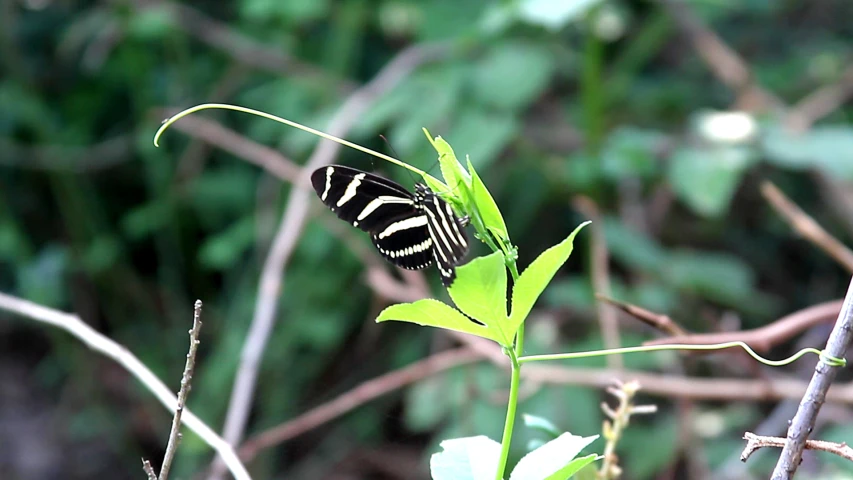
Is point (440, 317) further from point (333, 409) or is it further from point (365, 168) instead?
point (365, 168)

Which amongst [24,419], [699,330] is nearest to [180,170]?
[24,419]

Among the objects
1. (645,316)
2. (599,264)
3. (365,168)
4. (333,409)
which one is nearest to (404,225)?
(645,316)

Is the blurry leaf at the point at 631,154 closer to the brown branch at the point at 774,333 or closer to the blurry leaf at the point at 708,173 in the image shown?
the blurry leaf at the point at 708,173

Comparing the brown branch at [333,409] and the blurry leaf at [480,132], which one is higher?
the blurry leaf at [480,132]

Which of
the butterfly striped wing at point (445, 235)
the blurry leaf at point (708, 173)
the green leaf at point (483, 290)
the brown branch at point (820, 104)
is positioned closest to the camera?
the green leaf at point (483, 290)

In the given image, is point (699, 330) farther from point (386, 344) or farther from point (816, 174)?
point (386, 344)

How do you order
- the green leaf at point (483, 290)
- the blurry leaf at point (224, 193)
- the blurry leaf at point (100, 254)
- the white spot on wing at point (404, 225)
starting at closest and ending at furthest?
1. the green leaf at point (483, 290)
2. the white spot on wing at point (404, 225)
3. the blurry leaf at point (224, 193)
4. the blurry leaf at point (100, 254)

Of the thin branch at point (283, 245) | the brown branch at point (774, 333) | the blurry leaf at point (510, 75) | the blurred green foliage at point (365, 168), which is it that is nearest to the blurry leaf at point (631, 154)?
the blurred green foliage at point (365, 168)

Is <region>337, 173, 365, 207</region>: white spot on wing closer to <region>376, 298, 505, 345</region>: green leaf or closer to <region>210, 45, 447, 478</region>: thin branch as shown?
<region>376, 298, 505, 345</region>: green leaf
